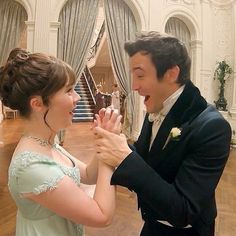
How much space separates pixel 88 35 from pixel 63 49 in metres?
0.69

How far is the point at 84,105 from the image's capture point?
12445mm

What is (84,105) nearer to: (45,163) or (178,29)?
(178,29)

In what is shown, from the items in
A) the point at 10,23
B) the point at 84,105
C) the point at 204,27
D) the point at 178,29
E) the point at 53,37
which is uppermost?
the point at 204,27

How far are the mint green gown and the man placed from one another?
196 millimetres

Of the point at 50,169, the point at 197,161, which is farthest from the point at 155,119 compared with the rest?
the point at 50,169

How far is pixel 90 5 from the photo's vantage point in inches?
260

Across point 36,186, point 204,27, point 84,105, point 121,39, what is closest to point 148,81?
point 36,186

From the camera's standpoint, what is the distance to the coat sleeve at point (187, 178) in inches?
36.4

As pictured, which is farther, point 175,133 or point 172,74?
point 172,74

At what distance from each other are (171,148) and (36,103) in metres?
0.55

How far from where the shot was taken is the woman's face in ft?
3.54

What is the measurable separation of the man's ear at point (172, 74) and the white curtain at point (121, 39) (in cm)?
581

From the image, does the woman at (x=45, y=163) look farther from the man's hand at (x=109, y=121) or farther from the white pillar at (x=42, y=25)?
the white pillar at (x=42, y=25)

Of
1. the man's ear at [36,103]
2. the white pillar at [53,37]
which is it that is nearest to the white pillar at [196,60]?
the white pillar at [53,37]
